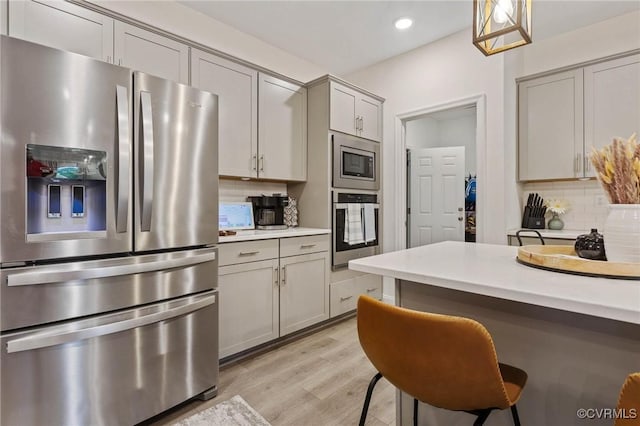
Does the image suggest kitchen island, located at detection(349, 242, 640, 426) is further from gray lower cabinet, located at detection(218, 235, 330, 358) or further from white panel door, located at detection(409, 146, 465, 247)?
white panel door, located at detection(409, 146, 465, 247)

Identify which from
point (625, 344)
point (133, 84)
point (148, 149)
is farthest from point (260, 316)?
point (625, 344)

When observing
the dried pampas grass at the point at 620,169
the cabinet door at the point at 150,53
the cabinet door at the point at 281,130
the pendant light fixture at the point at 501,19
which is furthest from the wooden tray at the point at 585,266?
the cabinet door at the point at 150,53

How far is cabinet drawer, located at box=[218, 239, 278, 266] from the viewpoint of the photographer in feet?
7.18

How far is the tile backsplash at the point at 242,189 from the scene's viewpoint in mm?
2857

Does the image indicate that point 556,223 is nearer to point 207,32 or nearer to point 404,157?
point 404,157

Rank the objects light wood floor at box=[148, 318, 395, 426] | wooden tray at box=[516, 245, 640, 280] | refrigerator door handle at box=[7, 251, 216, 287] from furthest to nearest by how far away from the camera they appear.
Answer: light wood floor at box=[148, 318, 395, 426] < refrigerator door handle at box=[7, 251, 216, 287] < wooden tray at box=[516, 245, 640, 280]

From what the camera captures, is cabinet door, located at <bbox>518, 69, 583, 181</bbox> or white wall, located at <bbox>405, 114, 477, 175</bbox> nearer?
cabinet door, located at <bbox>518, 69, 583, 181</bbox>

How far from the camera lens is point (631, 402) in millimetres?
606

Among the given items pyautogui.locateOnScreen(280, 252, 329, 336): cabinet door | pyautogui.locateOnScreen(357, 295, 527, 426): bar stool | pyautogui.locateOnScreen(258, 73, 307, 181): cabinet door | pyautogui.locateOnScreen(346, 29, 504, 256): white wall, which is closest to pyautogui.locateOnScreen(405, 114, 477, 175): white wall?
pyautogui.locateOnScreen(346, 29, 504, 256): white wall

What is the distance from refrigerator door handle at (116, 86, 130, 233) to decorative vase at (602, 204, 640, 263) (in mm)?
1969

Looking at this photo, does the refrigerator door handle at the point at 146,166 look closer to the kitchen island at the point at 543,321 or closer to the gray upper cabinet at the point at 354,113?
the kitchen island at the point at 543,321

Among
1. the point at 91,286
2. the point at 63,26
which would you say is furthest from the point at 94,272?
the point at 63,26

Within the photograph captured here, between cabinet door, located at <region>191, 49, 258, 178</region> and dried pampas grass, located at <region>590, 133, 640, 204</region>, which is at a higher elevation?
cabinet door, located at <region>191, 49, 258, 178</region>

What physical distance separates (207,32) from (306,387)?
9.68ft
